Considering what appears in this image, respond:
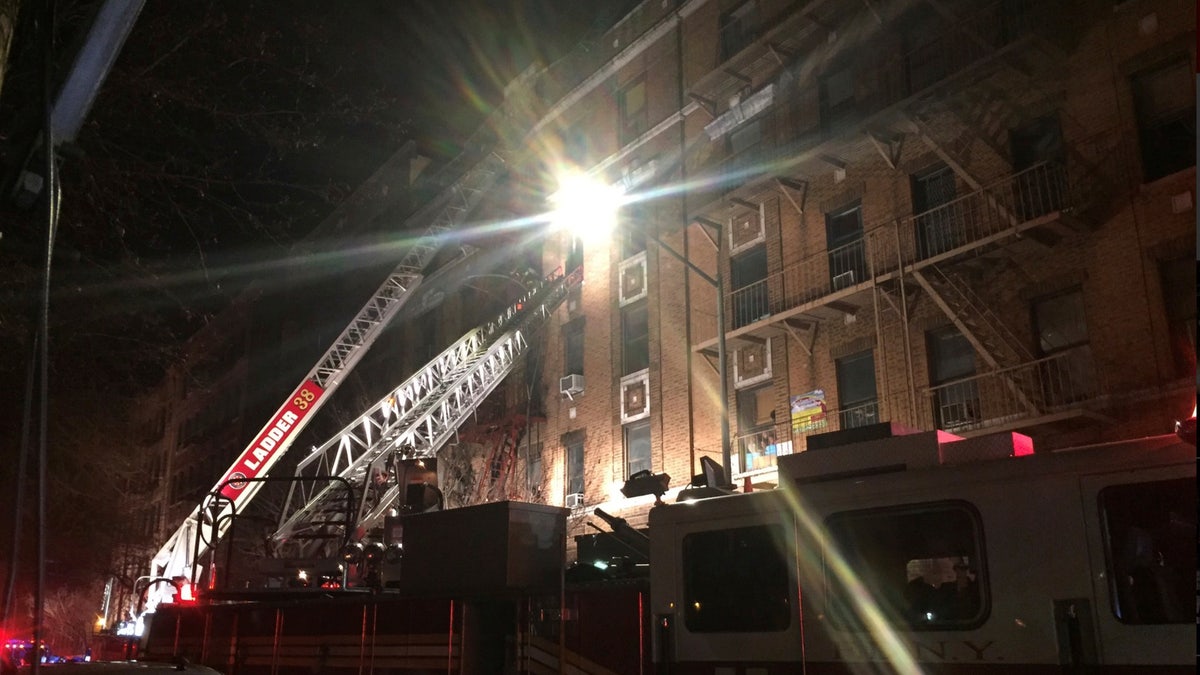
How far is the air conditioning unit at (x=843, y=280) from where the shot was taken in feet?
59.3

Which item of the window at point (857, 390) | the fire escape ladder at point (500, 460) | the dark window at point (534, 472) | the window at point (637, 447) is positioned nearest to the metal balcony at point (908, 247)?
the window at point (857, 390)

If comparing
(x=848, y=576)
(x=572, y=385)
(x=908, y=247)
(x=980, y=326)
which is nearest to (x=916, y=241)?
(x=908, y=247)

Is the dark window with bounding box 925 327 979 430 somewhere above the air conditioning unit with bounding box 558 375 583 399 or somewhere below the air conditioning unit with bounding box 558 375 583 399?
below

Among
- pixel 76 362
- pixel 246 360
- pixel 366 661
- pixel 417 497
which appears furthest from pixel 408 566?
pixel 246 360

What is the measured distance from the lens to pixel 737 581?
5.92 meters

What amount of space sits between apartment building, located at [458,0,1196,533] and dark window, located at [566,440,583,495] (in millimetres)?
80

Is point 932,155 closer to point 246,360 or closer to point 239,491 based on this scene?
point 239,491

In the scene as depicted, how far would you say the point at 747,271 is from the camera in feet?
69.6

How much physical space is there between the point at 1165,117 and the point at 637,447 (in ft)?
43.4

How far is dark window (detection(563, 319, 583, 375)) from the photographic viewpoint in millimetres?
25719

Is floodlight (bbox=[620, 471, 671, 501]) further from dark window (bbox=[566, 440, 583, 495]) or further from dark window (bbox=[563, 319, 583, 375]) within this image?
dark window (bbox=[563, 319, 583, 375])

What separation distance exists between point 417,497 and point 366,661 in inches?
91.1

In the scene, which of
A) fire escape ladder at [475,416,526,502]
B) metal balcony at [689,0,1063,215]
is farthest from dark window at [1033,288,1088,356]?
fire escape ladder at [475,416,526,502]

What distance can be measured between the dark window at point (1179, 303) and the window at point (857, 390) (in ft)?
16.8
